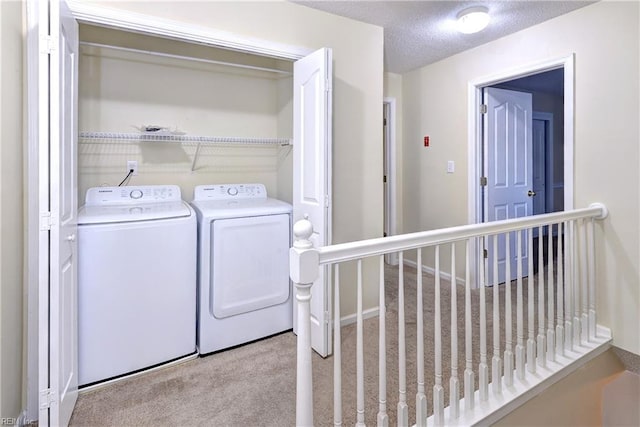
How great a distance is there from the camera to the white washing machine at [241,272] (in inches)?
89.5

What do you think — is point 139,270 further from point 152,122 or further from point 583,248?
point 583,248

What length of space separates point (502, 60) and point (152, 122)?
2941mm

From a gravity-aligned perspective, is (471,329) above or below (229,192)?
below

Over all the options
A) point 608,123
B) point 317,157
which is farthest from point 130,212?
point 608,123

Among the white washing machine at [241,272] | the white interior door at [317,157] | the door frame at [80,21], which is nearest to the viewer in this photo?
the door frame at [80,21]

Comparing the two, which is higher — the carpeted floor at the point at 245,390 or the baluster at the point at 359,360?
the baluster at the point at 359,360

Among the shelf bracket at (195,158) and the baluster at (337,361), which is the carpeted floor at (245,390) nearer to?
the baluster at (337,361)

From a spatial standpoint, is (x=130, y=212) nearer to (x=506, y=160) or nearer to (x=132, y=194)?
(x=132, y=194)

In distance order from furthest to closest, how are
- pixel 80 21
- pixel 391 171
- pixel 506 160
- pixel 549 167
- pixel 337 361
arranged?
1. pixel 549 167
2. pixel 391 171
3. pixel 506 160
4. pixel 80 21
5. pixel 337 361

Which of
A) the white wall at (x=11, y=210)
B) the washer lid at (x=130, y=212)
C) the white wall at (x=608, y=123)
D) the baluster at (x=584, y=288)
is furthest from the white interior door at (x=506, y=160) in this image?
the white wall at (x=11, y=210)

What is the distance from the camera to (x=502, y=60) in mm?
2975

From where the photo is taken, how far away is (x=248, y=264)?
7.80 feet

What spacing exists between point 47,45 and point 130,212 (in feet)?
3.28

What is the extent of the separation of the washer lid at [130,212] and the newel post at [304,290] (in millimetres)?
1281
